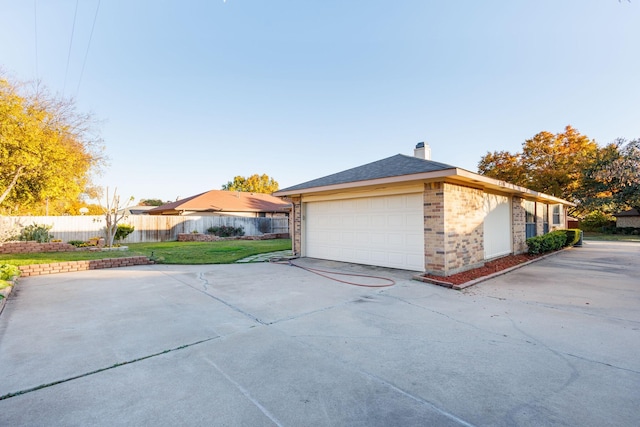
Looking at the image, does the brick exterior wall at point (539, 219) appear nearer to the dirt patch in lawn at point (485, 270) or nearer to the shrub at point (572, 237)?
the shrub at point (572, 237)

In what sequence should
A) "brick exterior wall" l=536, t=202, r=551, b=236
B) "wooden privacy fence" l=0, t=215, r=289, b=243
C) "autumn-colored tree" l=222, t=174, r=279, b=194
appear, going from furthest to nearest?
1. "autumn-colored tree" l=222, t=174, r=279, b=194
2. "wooden privacy fence" l=0, t=215, r=289, b=243
3. "brick exterior wall" l=536, t=202, r=551, b=236

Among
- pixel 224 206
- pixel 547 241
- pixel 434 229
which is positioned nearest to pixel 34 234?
pixel 224 206

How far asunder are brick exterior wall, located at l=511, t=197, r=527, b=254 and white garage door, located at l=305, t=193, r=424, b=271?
5.52m

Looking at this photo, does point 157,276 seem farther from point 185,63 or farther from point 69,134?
point 69,134

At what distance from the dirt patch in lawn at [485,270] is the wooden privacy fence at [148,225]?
15369 millimetres

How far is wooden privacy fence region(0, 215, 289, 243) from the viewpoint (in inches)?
Result: 624

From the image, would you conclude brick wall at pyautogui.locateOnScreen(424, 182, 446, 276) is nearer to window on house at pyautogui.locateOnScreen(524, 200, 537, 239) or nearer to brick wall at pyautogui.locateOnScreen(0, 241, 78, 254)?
window on house at pyautogui.locateOnScreen(524, 200, 537, 239)

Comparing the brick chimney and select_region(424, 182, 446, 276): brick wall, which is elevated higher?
the brick chimney

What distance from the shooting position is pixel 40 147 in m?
10.6

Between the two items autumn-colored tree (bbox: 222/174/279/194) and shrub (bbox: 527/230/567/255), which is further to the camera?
autumn-colored tree (bbox: 222/174/279/194)

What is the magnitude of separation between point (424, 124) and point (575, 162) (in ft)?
65.7

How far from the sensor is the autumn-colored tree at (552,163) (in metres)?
26.1

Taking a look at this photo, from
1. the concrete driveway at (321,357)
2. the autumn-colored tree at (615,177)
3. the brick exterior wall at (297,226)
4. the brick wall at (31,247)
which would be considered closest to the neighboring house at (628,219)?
the autumn-colored tree at (615,177)

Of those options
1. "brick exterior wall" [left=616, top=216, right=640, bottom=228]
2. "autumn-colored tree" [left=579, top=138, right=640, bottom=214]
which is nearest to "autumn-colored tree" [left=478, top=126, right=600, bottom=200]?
"autumn-colored tree" [left=579, top=138, right=640, bottom=214]
